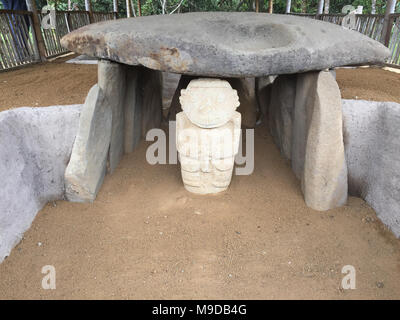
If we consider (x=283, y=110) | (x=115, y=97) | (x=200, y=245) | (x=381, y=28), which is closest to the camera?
(x=200, y=245)

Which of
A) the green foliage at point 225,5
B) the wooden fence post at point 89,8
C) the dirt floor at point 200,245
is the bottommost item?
the dirt floor at point 200,245

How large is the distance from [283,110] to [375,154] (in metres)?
0.99

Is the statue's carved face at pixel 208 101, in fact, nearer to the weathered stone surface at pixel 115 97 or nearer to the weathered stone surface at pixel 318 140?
the weathered stone surface at pixel 318 140

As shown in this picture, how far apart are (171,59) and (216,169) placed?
100 cm

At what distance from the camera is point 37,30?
5.89 m

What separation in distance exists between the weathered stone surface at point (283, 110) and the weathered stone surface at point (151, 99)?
4.76 feet

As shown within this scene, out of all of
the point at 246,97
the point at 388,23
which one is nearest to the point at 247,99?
the point at 246,97

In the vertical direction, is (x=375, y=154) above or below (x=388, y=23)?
below

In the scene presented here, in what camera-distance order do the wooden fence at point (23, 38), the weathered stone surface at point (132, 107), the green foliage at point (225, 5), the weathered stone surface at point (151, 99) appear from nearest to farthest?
the weathered stone surface at point (132, 107), the weathered stone surface at point (151, 99), the wooden fence at point (23, 38), the green foliage at point (225, 5)

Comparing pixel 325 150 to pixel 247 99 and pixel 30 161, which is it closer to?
pixel 247 99

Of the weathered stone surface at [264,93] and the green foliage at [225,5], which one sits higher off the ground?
the green foliage at [225,5]

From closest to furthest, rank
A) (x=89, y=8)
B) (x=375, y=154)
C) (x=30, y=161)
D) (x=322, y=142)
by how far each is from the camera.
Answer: (x=322, y=142), (x=30, y=161), (x=375, y=154), (x=89, y=8)

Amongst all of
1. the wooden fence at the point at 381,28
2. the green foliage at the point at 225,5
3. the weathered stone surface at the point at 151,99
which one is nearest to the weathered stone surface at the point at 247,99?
the weathered stone surface at the point at 151,99

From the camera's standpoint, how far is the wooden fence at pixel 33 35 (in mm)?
5059
